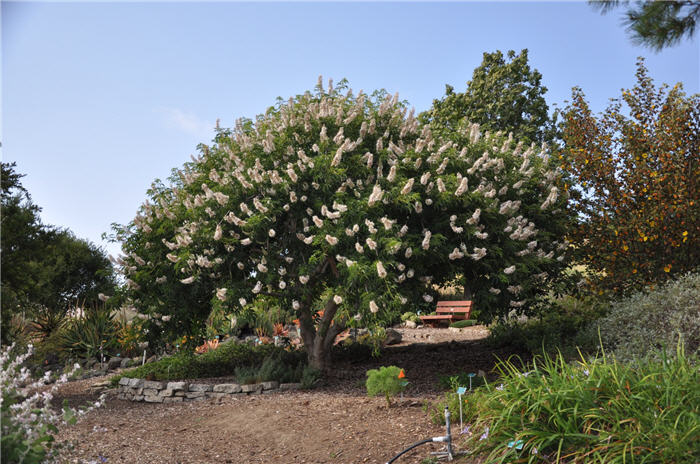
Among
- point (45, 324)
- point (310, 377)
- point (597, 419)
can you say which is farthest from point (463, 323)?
point (45, 324)

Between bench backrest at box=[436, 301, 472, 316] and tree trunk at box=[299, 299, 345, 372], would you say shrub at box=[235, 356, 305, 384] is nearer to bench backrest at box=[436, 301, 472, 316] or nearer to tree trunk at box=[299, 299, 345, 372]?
tree trunk at box=[299, 299, 345, 372]

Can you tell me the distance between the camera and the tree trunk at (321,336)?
9602mm

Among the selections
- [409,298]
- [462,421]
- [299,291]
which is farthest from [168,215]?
[462,421]

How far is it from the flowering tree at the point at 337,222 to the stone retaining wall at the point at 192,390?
1186 mm

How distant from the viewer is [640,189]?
31.0 feet

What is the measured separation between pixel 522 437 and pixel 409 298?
12.7 ft

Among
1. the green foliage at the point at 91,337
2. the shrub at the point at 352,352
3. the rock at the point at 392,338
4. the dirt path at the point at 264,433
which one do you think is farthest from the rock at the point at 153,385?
the rock at the point at 392,338

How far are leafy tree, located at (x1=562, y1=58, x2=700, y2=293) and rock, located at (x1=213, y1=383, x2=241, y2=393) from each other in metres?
6.21

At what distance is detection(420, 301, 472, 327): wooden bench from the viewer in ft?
49.5

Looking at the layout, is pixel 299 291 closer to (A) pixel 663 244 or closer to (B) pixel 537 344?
(B) pixel 537 344

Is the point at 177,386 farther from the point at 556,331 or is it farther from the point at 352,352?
the point at 556,331

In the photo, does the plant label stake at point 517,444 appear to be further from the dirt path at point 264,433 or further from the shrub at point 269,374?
the shrub at point 269,374

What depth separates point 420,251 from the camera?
7500 mm

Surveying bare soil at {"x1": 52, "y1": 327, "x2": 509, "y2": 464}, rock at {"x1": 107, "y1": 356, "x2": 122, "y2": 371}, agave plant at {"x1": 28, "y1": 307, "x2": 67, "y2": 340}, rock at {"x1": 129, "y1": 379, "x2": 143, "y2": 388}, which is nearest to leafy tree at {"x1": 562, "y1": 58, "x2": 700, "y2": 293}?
bare soil at {"x1": 52, "y1": 327, "x2": 509, "y2": 464}
